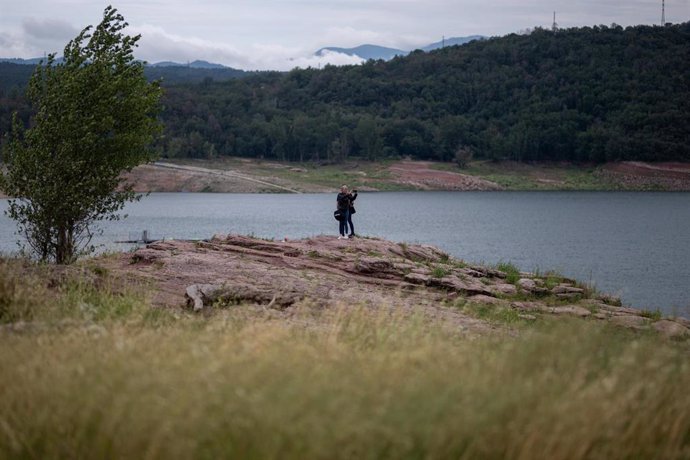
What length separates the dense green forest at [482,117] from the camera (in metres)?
157

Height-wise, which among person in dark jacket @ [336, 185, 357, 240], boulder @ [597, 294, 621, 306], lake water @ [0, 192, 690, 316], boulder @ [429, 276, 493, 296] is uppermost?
person in dark jacket @ [336, 185, 357, 240]

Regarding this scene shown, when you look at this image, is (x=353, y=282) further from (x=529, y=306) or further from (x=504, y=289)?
(x=504, y=289)

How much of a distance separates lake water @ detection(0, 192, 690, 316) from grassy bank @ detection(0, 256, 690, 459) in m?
28.4

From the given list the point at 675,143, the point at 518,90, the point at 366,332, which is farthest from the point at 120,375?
the point at 518,90

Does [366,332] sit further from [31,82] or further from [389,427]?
[31,82]

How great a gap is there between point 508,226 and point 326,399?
77946mm

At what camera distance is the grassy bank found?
22.4ft

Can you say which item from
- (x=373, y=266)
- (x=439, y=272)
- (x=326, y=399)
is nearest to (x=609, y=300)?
(x=439, y=272)

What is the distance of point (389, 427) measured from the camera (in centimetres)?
671

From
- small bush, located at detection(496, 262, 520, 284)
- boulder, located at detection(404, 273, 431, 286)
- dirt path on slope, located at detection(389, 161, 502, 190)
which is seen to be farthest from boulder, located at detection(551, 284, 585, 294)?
dirt path on slope, located at detection(389, 161, 502, 190)

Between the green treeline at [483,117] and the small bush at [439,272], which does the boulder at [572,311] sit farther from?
the green treeline at [483,117]

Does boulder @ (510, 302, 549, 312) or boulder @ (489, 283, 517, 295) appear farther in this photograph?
boulder @ (489, 283, 517, 295)

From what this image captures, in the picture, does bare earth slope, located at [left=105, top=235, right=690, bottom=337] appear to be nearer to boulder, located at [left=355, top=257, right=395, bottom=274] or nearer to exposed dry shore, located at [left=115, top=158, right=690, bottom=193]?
boulder, located at [left=355, top=257, right=395, bottom=274]

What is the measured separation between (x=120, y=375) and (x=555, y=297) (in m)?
22.6
